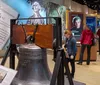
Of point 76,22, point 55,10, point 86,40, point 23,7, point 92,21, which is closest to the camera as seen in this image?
point 86,40

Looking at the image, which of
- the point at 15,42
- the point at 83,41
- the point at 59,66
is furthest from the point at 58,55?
the point at 83,41

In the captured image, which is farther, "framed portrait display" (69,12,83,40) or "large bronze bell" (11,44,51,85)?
"framed portrait display" (69,12,83,40)

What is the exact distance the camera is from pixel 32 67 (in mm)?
1963

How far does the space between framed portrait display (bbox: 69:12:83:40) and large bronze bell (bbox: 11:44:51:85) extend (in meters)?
8.35

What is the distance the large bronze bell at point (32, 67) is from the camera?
1914 mm

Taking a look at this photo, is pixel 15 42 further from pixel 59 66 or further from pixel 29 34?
pixel 59 66

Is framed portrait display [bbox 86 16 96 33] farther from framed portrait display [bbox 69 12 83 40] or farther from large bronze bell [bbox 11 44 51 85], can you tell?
large bronze bell [bbox 11 44 51 85]

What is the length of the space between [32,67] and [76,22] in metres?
8.46

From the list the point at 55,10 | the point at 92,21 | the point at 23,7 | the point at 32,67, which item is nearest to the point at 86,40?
the point at 92,21

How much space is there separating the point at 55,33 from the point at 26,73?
15.7 inches

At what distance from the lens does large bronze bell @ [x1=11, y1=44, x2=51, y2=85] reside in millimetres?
1914

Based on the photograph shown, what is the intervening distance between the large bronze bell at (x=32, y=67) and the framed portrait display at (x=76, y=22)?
8.35 metres

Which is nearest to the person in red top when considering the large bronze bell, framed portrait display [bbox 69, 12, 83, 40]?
framed portrait display [bbox 69, 12, 83, 40]

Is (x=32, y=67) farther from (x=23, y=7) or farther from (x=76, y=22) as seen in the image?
(x=23, y=7)
